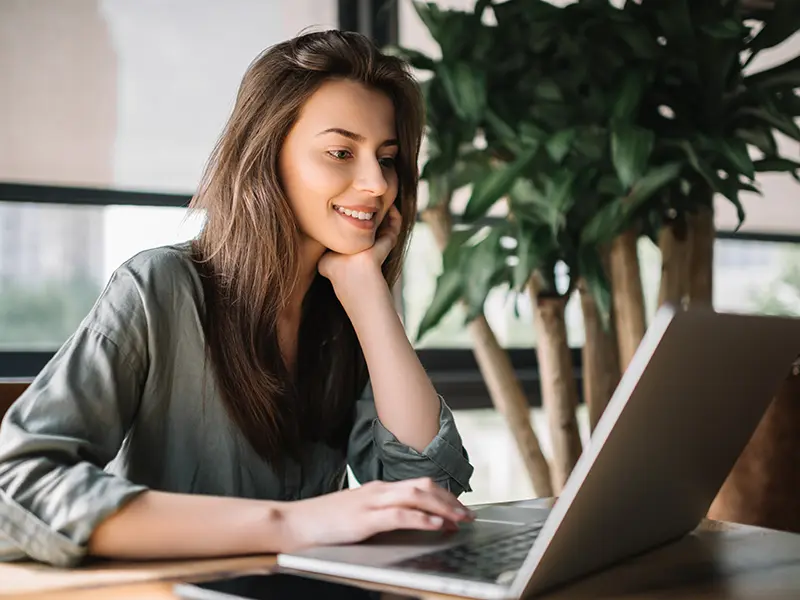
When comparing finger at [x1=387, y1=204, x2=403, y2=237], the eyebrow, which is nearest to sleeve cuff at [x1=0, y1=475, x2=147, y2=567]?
the eyebrow

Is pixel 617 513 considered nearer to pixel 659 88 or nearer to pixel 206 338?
pixel 206 338

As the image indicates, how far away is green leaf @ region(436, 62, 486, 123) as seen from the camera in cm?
221

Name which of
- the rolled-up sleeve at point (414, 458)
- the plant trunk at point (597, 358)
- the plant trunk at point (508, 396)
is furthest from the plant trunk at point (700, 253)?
the rolled-up sleeve at point (414, 458)

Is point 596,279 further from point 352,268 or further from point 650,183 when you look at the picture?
point 352,268

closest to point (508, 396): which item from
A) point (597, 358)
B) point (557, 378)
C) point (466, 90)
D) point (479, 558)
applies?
point (557, 378)

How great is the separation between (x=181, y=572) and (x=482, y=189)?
4.76 feet

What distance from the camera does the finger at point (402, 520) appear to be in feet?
3.15

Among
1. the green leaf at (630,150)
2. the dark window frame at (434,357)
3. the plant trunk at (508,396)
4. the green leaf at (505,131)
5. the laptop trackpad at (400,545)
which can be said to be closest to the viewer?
the laptop trackpad at (400,545)

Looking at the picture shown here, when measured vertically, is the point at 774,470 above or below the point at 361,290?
below

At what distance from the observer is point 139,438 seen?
52.1 inches

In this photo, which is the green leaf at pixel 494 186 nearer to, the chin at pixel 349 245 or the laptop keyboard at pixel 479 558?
the chin at pixel 349 245

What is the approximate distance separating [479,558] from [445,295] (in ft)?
4.70

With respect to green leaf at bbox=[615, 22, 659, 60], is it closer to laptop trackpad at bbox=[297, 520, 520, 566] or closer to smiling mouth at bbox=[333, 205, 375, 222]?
smiling mouth at bbox=[333, 205, 375, 222]

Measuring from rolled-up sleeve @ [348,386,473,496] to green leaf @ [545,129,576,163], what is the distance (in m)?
0.84
